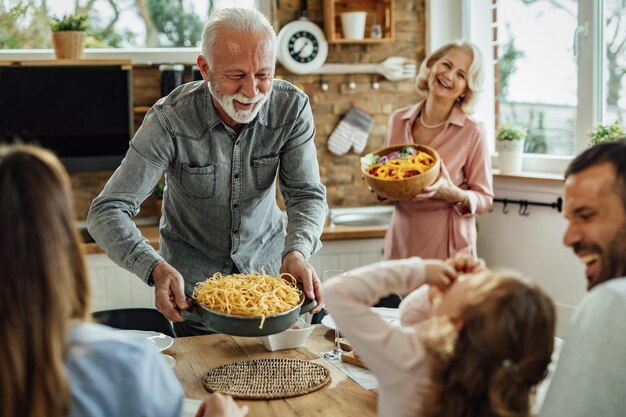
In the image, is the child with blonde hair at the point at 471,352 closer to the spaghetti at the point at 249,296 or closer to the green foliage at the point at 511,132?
the spaghetti at the point at 249,296

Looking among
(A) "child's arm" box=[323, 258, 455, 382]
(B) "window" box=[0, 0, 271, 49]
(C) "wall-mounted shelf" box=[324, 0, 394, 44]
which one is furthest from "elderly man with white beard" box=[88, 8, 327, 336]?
(B) "window" box=[0, 0, 271, 49]

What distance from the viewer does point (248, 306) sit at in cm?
197

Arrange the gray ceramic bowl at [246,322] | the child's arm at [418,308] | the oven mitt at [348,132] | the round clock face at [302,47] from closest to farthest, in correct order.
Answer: the child's arm at [418,308]
the gray ceramic bowl at [246,322]
the round clock face at [302,47]
the oven mitt at [348,132]

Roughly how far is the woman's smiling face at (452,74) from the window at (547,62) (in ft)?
2.54

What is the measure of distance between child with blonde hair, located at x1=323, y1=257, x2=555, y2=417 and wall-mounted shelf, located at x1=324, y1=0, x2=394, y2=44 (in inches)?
138

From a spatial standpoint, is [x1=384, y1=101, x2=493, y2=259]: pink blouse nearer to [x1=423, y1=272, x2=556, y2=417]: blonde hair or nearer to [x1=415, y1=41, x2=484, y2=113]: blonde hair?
[x1=415, y1=41, x2=484, y2=113]: blonde hair

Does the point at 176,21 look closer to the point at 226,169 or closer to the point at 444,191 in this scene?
the point at 444,191

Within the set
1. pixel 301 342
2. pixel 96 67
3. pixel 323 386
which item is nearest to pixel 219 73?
pixel 301 342

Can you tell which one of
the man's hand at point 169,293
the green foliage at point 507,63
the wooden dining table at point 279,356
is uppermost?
the green foliage at point 507,63

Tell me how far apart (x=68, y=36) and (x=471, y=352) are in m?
3.73

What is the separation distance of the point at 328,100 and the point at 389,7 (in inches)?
27.2

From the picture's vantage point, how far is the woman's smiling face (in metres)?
3.67

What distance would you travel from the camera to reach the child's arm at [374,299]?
4.76ft

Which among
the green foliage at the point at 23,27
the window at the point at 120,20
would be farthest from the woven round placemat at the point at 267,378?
the green foliage at the point at 23,27
